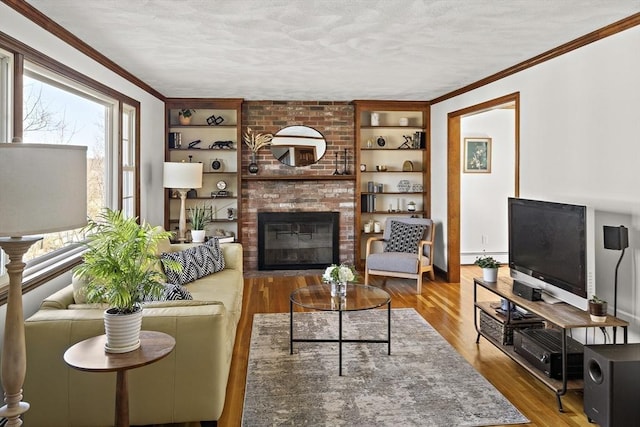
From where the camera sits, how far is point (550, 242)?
3.37 m

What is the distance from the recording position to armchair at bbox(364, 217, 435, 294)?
18.6 ft

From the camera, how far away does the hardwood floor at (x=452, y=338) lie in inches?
109

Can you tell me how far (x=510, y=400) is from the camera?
289 cm

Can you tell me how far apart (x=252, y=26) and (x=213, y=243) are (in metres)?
2.19

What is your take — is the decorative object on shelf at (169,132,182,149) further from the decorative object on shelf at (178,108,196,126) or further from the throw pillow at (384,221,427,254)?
the throw pillow at (384,221,427,254)

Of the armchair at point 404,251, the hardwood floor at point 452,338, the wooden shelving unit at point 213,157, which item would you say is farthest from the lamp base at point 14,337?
the wooden shelving unit at point 213,157

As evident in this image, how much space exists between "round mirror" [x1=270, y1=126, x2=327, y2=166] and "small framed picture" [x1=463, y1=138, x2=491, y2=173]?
7.08 feet

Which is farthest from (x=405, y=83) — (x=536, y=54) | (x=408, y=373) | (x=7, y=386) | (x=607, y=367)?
(x=7, y=386)

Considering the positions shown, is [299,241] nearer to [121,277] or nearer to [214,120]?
[214,120]

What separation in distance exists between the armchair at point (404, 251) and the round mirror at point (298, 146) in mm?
1433

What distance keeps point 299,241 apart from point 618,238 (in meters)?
4.46

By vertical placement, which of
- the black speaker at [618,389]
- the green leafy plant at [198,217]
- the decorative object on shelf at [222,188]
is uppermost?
the decorative object on shelf at [222,188]

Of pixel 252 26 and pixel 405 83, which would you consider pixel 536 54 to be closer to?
pixel 405 83

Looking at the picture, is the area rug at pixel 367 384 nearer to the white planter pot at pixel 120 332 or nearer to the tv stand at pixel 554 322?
the tv stand at pixel 554 322
